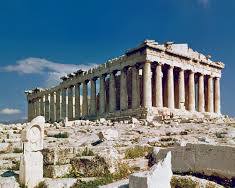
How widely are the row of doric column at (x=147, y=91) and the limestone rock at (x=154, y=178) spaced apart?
38306 millimetres

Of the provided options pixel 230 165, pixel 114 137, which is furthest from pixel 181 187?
pixel 114 137

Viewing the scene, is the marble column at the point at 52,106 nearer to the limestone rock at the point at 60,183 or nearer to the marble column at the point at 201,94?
the marble column at the point at 201,94

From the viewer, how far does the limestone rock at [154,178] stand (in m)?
9.55

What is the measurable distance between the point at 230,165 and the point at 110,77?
45.9 m

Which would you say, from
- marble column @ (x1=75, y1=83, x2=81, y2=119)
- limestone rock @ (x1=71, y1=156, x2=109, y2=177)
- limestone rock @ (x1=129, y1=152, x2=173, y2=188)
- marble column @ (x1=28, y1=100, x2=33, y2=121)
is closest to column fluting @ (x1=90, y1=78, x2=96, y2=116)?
marble column @ (x1=75, y1=83, x2=81, y2=119)

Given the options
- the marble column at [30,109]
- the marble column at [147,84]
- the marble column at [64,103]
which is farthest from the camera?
the marble column at [30,109]

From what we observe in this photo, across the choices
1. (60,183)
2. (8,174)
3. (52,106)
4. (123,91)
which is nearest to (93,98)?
(123,91)

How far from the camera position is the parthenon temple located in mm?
Result: 50219

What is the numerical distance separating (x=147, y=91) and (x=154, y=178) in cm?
3994

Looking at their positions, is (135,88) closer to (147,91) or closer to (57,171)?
(147,91)

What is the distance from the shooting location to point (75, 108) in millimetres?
64938

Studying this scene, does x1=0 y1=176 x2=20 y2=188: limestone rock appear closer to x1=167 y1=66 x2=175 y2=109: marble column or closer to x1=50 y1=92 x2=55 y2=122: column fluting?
x1=167 y1=66 x2=175 y2=109: marble column

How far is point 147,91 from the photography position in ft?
162

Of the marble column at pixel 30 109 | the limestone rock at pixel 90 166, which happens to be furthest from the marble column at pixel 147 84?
the marble column at pixel 30 109
